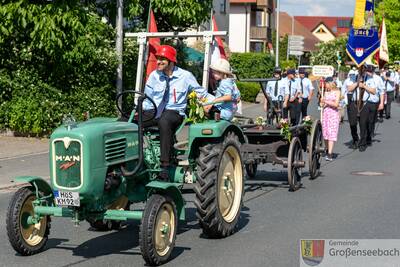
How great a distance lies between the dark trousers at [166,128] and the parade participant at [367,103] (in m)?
10.8

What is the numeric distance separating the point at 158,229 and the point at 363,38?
66.8 ft

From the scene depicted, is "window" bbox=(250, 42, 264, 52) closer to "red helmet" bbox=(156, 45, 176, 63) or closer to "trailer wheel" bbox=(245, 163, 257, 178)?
"trailer wheel" bbox=(245, 163, 257, 178)

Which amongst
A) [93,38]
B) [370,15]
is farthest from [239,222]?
[370,15]

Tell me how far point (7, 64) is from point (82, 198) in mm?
12081

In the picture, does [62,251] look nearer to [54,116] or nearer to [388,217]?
[388,217]

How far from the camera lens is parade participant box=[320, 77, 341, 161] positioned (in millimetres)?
16453

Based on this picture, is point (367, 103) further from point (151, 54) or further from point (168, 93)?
point (168, 93)

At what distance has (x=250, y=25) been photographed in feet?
243

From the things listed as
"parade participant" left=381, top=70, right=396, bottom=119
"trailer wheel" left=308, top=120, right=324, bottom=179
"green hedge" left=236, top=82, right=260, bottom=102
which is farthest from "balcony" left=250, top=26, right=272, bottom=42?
"trailer wheel" left=308, top=120, right=324, bottom=179

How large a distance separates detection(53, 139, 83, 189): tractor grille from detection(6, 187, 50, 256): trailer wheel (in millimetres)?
547

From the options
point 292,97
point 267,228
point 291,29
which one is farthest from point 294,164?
point 291,29

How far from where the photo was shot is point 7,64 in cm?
1828

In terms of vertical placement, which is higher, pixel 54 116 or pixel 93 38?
pixel 93 38

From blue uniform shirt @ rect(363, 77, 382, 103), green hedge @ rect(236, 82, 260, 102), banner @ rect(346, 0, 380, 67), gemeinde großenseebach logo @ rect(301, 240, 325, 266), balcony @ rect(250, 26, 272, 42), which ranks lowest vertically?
gemeinde großenseebach logo @ rect(301, 240, 325, 266)
